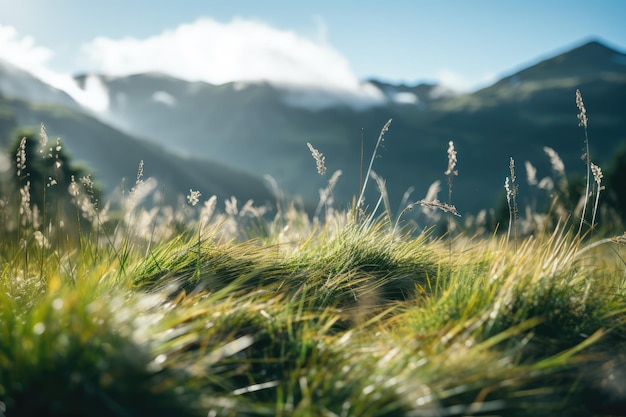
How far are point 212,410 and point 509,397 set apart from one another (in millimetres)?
1483

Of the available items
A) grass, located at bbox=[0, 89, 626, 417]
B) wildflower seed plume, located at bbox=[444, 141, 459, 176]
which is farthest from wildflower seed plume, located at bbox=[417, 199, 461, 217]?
wildflower seed plume, located at bbox=[444, 141, 459, 176]

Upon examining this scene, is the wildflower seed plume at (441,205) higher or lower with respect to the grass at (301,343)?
higher

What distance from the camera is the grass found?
2.17 metres

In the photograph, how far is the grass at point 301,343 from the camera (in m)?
2.17

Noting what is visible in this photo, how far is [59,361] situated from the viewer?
7.04 ft

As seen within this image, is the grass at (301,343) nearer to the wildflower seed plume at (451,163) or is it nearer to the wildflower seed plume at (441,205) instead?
the wildflower seed plume at (441,205)

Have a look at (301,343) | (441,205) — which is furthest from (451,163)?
(301,343)

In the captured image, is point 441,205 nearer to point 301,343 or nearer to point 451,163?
point 451,163

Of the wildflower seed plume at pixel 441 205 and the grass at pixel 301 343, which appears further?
the wildflower seed plume at pixel 441 205

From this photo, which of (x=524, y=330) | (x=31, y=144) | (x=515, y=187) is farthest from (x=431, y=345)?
(x=31, y=144)

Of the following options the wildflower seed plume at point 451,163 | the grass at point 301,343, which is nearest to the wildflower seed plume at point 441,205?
the grass at point 301,343

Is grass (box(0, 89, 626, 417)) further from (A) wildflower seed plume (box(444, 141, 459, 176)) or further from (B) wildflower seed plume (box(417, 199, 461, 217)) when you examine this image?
(A) wildflower seed plume (box(444, 141, 459, 176))

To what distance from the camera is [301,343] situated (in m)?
2.92

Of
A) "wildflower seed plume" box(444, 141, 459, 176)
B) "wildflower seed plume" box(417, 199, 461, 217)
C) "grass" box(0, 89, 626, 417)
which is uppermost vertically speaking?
"wildflower seed plume" box(444, 141, 459, 176)
